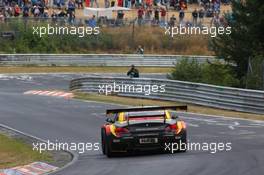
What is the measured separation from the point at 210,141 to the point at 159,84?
14.0 m

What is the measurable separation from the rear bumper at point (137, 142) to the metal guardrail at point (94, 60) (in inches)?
1403

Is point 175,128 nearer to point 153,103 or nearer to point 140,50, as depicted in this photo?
point 153,103

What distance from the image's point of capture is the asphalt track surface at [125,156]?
1399 cm

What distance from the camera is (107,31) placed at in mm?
57312

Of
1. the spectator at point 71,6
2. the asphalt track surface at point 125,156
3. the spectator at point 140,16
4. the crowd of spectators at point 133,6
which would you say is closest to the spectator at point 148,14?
the crowd of spectators at point 133,6

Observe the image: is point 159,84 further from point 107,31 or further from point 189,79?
point 107,31

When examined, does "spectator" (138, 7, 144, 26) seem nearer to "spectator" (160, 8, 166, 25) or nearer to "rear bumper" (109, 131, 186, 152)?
"spectator" (160, 8, 166, 25)

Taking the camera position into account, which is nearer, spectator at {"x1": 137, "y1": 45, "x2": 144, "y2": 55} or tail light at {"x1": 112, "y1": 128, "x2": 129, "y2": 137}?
tail light at {"x1": 112, "y1": 128, "x2": 129, "y2": 137}

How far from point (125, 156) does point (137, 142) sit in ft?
2.38

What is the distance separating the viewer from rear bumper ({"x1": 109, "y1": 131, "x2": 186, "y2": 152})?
16359 mm

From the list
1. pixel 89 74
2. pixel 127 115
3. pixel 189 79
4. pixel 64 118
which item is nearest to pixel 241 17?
pixel 189 79

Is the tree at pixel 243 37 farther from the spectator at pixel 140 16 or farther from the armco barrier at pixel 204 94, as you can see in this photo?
the spectator at pixel 140 16

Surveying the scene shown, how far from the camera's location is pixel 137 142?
1642 cm

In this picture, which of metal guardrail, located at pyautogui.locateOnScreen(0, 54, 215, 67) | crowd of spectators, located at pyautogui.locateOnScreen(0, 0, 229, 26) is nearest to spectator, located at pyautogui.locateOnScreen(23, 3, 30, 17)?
crowd of spectators, located at pyautogui.locateOnScreen(0, 0, 229, 26)
